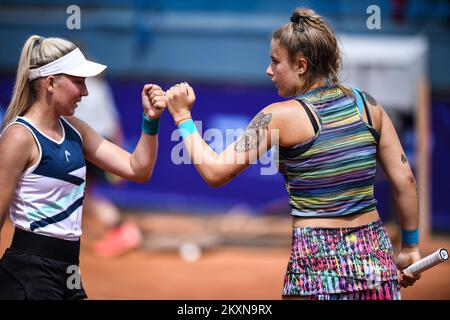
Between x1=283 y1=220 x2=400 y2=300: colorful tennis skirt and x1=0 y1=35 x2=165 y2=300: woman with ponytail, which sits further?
x1=0 y1=35 x2=165 y2=300: woman with ponytail

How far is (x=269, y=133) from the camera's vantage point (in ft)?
9.64

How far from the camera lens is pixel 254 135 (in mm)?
2982

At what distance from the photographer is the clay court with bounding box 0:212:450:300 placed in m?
6.98

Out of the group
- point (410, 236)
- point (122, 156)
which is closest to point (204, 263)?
point (122, 156)

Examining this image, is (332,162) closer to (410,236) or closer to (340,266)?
(340,266)

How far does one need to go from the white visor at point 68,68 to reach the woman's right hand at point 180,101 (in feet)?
1.32

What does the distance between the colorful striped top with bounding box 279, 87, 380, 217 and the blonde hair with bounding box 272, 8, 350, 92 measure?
0.37 ft

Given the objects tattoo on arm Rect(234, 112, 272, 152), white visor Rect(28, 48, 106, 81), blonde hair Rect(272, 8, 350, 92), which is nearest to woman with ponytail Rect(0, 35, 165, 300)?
white visor Rect(28, 48, 106, 81)

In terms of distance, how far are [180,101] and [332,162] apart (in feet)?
2.53

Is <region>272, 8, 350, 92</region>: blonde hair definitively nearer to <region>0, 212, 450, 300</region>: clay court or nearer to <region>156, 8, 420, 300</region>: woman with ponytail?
<region>156, 8, 420, 300</region>: woman with ponytail

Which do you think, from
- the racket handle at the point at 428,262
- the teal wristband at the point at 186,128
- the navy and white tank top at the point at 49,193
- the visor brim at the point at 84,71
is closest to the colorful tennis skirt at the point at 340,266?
the racket handle at the point at 428,262
